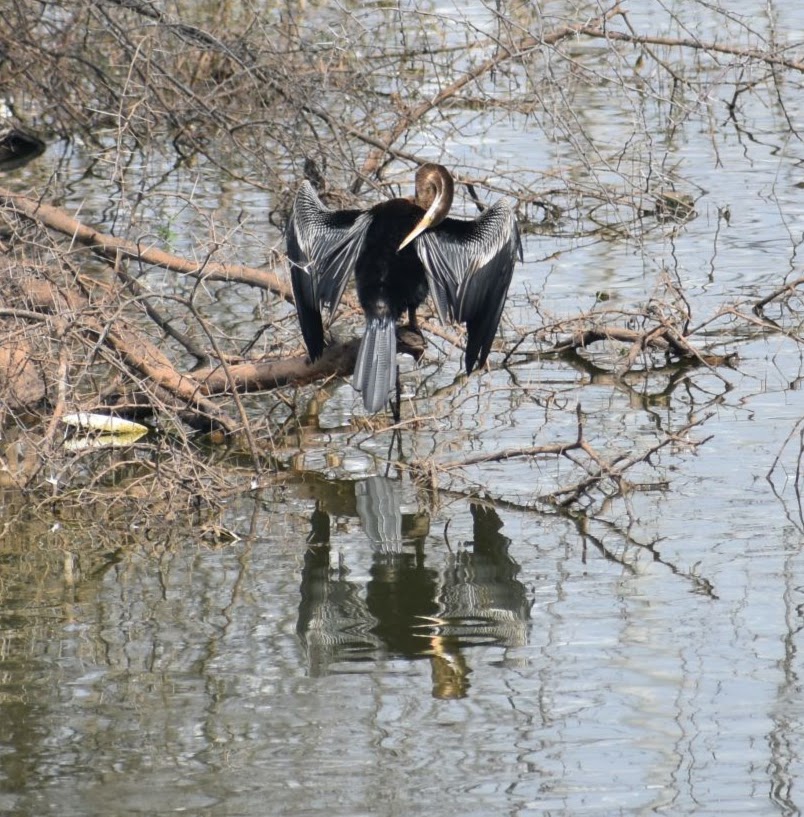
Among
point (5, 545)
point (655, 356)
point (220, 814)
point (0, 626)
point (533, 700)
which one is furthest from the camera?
point (655, 356)

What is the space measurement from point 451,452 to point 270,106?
86.6 inches

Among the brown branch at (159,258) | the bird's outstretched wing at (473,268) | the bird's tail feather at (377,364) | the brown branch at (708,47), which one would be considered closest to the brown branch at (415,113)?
the brown branch at (708,47)

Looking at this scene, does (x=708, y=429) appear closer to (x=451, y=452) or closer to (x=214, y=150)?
(x=451, y=452)

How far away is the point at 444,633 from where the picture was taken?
476 centimetres

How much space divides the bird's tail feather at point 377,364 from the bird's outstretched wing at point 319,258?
18cm

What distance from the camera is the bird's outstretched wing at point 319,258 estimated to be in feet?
19.9

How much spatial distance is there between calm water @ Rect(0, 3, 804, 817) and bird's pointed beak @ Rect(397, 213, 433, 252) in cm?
84

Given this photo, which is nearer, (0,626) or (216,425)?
(0,626)

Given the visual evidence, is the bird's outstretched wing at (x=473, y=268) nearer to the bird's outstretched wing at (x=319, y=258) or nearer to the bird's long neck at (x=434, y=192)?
the bird's long neck at (x=434, y=192)

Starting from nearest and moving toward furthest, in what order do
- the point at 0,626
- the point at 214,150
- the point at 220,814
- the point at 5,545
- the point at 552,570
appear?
the point at 220,814, the point at 0,626, the point at 552,570, the point at 5,545, the point at 214,150

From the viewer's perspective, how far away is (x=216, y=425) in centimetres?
668

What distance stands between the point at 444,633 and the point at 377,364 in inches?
55.4

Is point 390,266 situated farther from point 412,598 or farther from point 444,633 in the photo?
point 444,633

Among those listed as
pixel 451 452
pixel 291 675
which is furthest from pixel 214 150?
pixel 291 675
